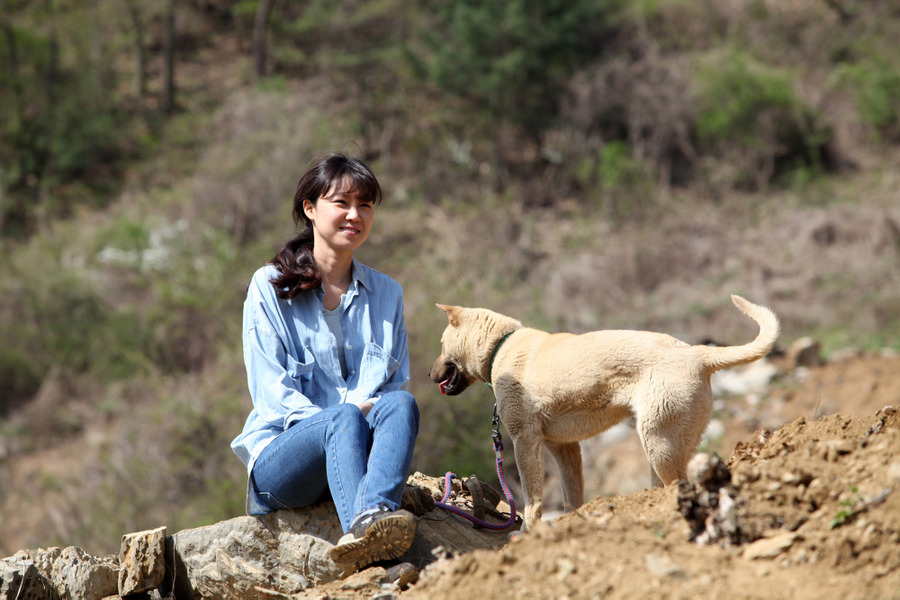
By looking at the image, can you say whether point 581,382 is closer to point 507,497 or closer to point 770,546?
point 507,497

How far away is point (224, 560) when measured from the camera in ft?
13.9

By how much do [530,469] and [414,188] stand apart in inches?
759

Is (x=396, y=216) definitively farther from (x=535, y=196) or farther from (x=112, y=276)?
(x=112, y=276)

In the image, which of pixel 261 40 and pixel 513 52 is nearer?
pixel 513 52

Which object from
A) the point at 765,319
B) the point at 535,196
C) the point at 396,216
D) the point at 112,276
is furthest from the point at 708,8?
the point at 765,319

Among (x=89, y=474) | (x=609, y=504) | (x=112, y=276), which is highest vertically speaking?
(x=609, y=504)

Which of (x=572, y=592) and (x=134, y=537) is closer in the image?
(x=572, y=592)

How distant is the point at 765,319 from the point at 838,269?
45.2 feet

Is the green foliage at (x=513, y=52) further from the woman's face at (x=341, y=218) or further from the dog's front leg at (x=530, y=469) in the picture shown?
the dog's front leg at (x=530, y=469)

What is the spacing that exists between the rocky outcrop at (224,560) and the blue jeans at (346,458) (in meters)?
0.24

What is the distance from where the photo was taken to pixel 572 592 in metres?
2.78

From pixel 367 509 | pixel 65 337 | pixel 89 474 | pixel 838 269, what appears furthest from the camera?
pixel 65 337

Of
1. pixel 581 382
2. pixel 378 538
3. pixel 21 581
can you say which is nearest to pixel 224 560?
pixel 21 581

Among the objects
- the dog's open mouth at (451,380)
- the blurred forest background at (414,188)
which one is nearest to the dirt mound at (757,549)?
the dog's open mouth at (451,380)
